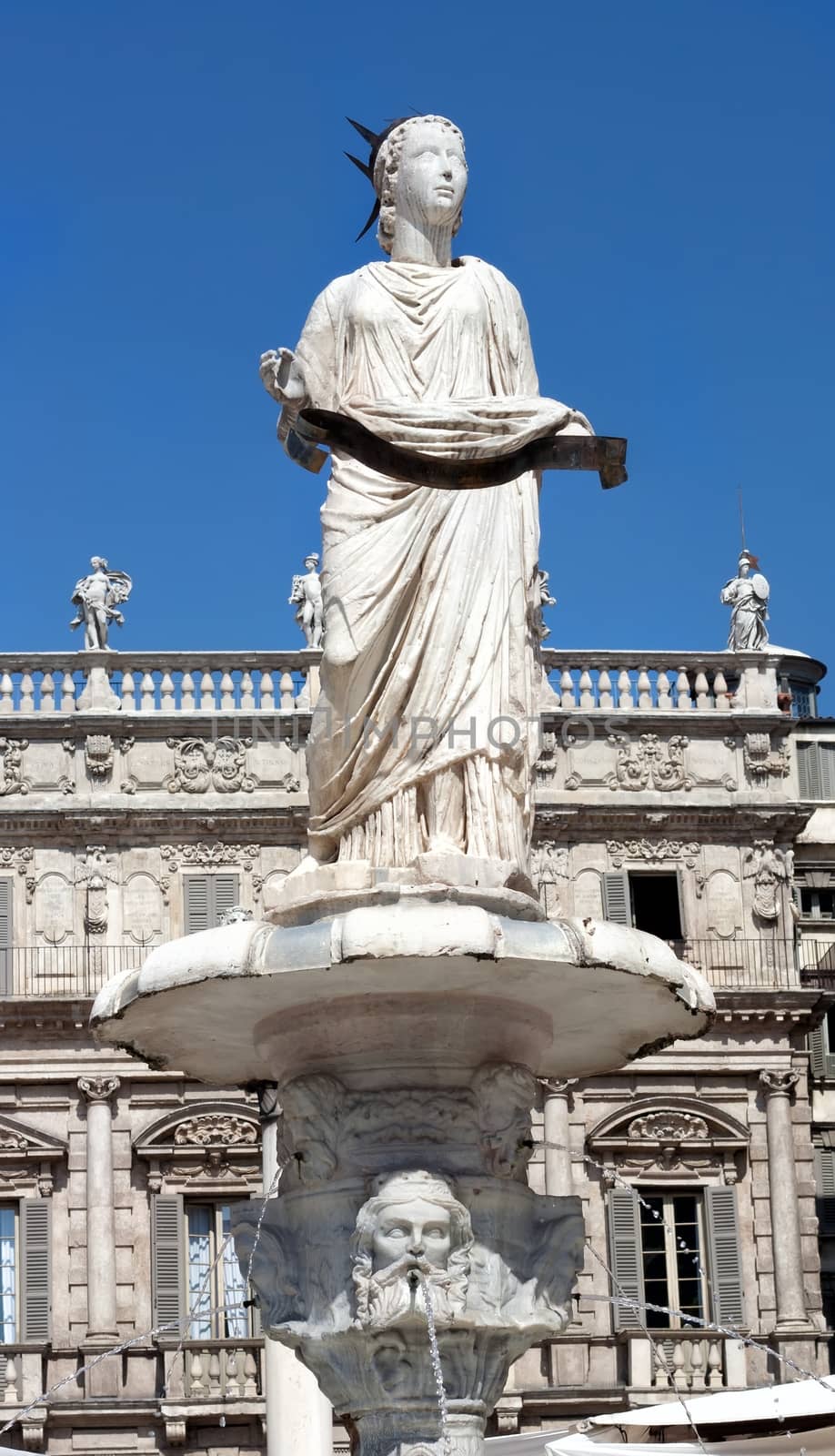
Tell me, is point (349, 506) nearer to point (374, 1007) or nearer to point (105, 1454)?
point (374, 1007)

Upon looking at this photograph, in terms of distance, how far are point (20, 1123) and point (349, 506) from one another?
26.7 metres

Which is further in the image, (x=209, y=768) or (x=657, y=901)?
(x=657, y=901)

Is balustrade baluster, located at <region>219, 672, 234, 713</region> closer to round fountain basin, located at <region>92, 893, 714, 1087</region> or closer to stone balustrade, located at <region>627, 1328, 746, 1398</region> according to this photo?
stone balustrade, located at <region>627, 1328, 746, 1398</region>

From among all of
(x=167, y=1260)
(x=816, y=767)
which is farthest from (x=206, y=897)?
(x=816, y=767)

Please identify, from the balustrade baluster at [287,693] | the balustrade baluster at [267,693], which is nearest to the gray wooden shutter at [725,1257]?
the balustrade baluster at [287,693]

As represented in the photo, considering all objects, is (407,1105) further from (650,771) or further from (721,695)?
(721,695)

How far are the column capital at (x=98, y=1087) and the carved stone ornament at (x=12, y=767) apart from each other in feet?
13.7

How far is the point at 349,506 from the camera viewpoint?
32.4 feet

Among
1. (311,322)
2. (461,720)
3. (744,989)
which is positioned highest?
(744,989)

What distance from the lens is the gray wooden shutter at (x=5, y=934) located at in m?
35.8

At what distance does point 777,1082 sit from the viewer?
36.5 metres

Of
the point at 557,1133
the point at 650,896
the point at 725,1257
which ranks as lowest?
the point at 725,1257

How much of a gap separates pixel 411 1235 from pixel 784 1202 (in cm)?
2792

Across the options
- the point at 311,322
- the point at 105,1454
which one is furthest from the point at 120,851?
the point at 311,322
